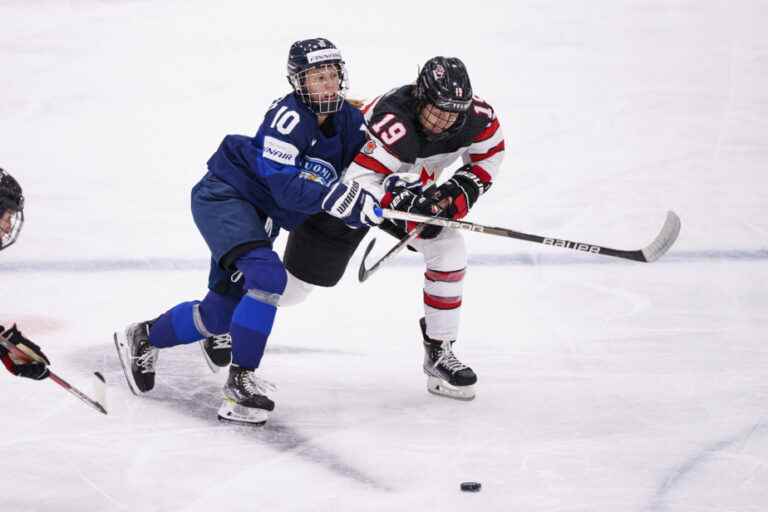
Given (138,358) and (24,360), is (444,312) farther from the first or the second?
(24,360)

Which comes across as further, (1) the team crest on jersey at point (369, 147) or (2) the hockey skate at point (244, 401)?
(1) the team crest on jersey at point (369, 147)

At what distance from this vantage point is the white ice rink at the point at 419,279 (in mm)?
3150

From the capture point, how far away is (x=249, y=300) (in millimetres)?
3398

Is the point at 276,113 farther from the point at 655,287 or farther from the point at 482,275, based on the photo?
the point at 655,287

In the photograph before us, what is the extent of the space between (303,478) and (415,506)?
1.08 feet

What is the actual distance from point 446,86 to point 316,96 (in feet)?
1.25

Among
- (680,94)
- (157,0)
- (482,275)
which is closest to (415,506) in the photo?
(482,275)

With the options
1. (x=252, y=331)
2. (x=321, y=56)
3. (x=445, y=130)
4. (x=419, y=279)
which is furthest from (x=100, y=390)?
(x=419, y=279)

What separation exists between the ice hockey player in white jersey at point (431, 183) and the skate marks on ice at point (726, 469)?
0.76 meters

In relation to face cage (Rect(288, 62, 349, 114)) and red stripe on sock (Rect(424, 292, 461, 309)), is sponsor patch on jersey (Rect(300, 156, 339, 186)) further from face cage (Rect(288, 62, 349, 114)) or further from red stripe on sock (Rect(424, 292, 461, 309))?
red stripe on sock (Rect(424, 292, 461, 309))

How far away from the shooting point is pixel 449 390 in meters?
3.71

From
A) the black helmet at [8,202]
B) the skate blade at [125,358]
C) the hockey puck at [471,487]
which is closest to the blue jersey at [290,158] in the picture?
the skate blade at [125,358]

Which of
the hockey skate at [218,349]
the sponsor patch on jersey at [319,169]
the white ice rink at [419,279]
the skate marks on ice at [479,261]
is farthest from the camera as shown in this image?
the skate marks on ice at [479,261]

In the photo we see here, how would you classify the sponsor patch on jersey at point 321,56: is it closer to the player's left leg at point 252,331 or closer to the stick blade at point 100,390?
the player's left leg at point 252,331
